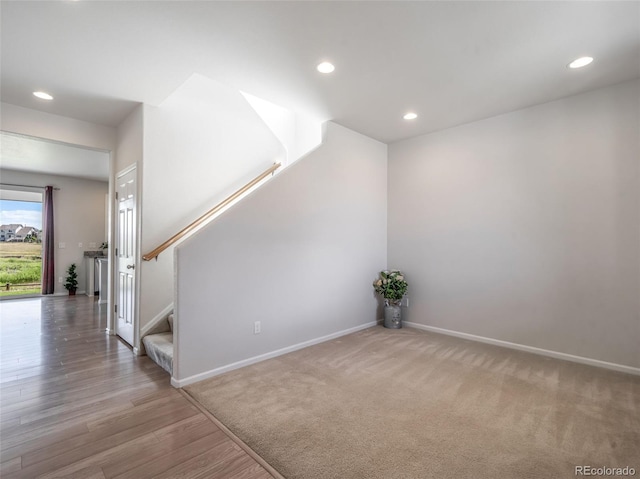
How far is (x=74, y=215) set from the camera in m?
7.30

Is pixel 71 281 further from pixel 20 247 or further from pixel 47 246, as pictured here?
pixel 20 247

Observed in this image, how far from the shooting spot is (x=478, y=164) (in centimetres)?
378

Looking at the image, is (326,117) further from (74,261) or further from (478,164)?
(74,261)

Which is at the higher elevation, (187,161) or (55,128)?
(55,128)

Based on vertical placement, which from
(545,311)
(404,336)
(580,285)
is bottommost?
(404,336)

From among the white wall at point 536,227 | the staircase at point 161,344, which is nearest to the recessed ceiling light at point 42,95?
the staircase at point 161,344

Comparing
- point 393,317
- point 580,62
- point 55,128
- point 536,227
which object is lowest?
point 393,317

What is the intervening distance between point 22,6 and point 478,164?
4368 mm

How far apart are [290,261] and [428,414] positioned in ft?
6.35

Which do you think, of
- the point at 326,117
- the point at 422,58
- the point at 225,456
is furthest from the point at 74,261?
the point at 422,58

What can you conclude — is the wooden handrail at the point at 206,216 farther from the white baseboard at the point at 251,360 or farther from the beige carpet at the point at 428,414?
the beige carpet at the point at 428,414

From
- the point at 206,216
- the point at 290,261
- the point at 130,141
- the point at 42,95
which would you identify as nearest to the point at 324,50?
the point at 290,261

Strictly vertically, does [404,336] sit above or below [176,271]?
below

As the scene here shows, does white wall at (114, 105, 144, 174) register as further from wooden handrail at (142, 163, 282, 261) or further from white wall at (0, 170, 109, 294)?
white wall at (0, 170, 109, 294)
